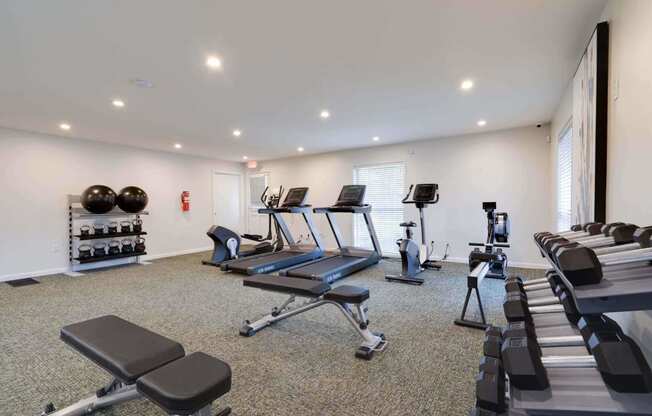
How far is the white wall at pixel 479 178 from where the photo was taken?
554cm

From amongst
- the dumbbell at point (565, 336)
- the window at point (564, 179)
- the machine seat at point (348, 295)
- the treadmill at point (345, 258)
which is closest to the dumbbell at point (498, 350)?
the dumbbell at point (565, 336)

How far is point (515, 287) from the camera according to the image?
1696 millimetres

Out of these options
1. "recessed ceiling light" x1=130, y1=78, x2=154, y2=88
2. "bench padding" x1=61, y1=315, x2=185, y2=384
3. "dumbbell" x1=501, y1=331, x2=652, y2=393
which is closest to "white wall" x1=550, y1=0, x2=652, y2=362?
"dumbbell" x1=501, y1=331, x2=652, y2=393

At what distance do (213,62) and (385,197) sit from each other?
16.5 feet

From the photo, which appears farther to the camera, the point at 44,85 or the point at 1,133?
the point at 1,133

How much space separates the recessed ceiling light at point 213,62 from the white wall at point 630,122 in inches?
119

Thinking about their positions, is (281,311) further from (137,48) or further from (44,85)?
(44,85)

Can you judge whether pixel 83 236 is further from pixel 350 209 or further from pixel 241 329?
pixel 350 209

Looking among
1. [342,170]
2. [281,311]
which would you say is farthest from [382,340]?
[342,170]

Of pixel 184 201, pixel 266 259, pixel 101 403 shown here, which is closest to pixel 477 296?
pixel 101 403

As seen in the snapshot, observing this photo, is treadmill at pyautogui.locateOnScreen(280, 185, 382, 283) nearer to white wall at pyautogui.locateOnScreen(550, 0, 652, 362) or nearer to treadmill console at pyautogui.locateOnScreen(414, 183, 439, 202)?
treadmill console at pyautogui.locateOnScreen(414, 183, 439, 202)

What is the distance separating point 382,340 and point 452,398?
2.74 ft

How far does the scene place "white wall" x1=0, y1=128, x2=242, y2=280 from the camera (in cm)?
539

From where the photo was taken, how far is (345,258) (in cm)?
598
